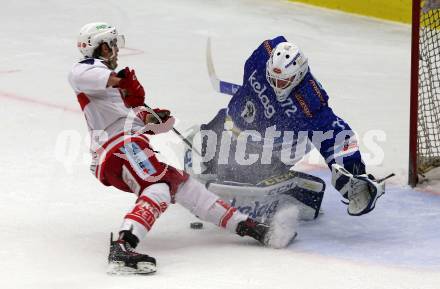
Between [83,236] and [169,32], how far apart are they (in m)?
3.86

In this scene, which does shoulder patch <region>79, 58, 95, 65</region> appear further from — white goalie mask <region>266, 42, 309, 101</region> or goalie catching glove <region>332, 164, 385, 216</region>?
goalie catching glove <region>332, 164, 385, 216</region>

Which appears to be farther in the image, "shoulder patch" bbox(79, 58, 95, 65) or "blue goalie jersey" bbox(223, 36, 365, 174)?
"blue goalie jersey" bbox(223, 36, 365, 174)

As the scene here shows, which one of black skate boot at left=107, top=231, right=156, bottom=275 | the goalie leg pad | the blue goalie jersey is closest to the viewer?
black skate boot at left=107, top=231, right=156, bottom=275

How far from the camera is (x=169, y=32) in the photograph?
25.4ft

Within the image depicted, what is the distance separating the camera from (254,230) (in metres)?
3.88

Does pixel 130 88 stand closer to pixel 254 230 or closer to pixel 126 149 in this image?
pixel 126 149

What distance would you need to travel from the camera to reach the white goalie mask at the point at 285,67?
4.14 meters

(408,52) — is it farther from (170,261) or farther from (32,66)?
(170,261)

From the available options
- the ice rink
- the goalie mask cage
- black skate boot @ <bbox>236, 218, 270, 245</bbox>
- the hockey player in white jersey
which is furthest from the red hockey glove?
the goalie mask cage

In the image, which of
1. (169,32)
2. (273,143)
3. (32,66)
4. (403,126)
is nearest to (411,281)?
(273,143)

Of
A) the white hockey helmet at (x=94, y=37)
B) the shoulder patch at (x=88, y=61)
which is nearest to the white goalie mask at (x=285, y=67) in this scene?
the white hockey helmet at (x=94, y=37)

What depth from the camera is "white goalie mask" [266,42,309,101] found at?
4137 mm

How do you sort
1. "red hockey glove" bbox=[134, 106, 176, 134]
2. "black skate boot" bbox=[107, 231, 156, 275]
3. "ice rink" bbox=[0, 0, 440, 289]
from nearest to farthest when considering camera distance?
"black skate boot" bbox=[107, 231, 156, 275]
"ice rink" bbox=[0, 0, 440, 289]
"red hockey glove" bbox=[134, 106, 176, 134]

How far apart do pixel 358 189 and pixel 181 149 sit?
59.9 inches
